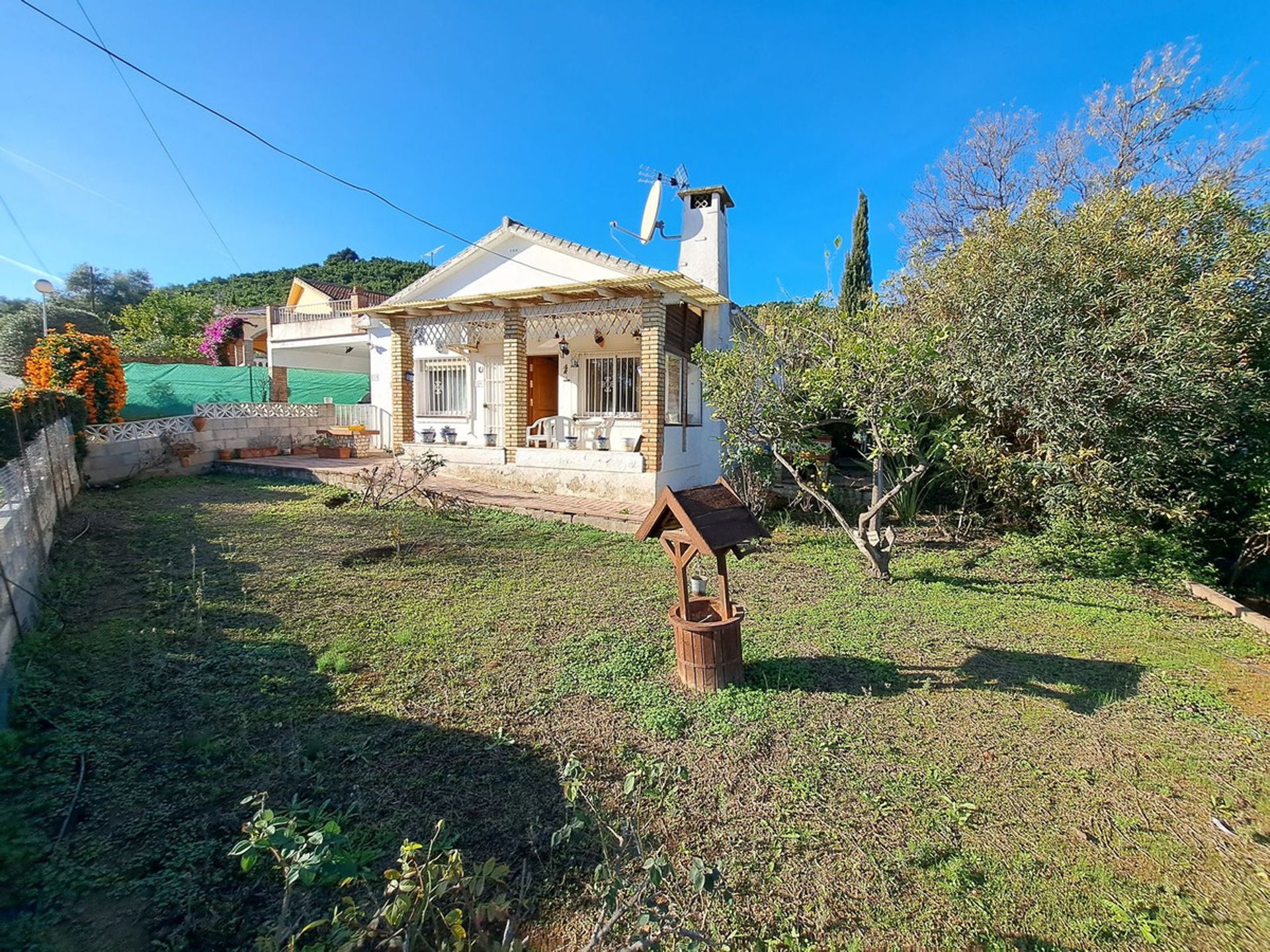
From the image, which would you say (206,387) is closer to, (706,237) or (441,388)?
(441,388)

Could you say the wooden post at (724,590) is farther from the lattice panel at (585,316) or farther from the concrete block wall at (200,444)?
the concrete block wall at (200,444)

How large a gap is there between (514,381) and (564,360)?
89.4 inches

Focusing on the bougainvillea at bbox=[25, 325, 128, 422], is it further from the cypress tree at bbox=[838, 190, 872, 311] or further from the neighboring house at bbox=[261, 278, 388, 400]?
the cypress tree at bbox=[838, 190, 872, 311]

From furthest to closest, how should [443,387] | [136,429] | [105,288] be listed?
[105,288]
[443,387]
[136,429]

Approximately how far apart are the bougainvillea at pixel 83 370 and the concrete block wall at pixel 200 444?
28.9 inches

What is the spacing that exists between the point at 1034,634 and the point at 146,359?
2949 cm

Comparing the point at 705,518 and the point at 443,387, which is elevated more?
the point at 443,387

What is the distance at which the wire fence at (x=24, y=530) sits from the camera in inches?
133

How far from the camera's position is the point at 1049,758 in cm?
323

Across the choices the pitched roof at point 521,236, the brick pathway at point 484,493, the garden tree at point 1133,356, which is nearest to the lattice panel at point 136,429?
the brick pathway at point 484,493

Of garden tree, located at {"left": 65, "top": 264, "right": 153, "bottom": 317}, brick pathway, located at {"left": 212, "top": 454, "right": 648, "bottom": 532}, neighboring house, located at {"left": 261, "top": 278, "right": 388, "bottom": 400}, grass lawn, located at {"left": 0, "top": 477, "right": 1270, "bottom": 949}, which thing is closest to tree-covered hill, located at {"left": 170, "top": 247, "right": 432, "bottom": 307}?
garden tree, located at {"left": 65, "top": 264, "right": 153, "bottom": 317}

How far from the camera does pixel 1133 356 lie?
611 centimetres

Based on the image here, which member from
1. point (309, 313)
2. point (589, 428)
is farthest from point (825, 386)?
point (309, 313)

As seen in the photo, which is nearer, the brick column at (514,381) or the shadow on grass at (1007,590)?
the shadow on grass at (1007,590)
